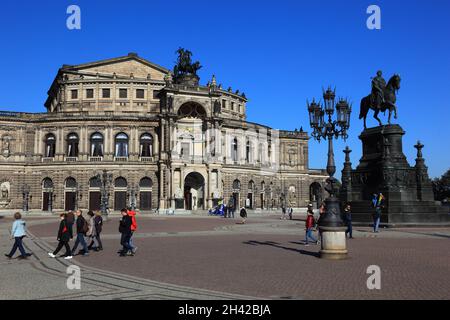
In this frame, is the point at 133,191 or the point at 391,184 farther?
the point at 133,191

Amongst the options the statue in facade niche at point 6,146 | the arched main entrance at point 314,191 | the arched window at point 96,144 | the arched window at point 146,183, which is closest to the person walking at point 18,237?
the arched window at point 146,183

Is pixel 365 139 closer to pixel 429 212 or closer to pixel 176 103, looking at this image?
pixel 429 212

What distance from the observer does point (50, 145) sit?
67188 millimetres

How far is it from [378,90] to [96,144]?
46.0m

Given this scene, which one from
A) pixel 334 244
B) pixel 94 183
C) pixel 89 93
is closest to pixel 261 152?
pixel 94 183

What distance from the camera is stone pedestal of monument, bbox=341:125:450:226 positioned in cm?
2841

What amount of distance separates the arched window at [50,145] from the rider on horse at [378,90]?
49994 millimetres

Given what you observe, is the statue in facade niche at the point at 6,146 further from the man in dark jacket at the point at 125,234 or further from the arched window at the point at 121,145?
the man in dark jacket at the point at 125,234

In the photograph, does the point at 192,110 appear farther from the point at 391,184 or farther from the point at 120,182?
the point at 391,184

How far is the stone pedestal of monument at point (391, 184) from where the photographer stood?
93.2ft

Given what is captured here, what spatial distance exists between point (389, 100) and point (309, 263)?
848 inches
